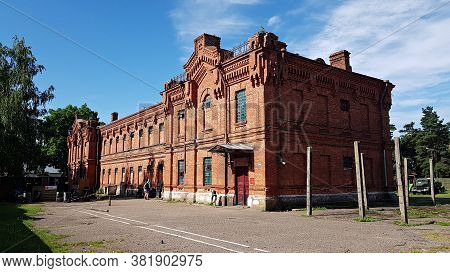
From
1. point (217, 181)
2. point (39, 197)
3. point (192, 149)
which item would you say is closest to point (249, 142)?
Answer: point (217, 181)

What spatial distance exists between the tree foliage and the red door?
176 feet

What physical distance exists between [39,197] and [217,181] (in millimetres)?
17079

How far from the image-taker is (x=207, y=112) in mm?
24828

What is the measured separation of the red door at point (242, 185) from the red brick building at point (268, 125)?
0.20ft

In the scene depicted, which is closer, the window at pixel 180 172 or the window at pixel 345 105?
the window at pixel 345 105

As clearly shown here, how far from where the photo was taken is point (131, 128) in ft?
131

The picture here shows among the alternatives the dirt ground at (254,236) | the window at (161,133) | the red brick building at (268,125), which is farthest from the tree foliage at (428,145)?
the dirt ground at (254,236)

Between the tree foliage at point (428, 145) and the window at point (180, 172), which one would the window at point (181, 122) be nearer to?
the window at point (180, 172)

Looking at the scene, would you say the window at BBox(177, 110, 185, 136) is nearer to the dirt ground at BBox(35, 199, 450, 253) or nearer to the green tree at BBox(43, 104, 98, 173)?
the dirt ground at BBox(35, 199, 450, 253)

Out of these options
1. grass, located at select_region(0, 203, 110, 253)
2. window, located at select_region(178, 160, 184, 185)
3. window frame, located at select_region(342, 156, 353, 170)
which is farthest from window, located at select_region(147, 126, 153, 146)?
grass, located at select_region(0, 203, 110, 253)

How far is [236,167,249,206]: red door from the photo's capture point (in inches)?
825

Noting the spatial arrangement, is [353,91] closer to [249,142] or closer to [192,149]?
[249,142]

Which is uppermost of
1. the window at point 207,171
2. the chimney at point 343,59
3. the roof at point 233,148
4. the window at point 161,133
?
the chimney at point 343,59

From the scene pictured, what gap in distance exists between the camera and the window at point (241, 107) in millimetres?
21453
